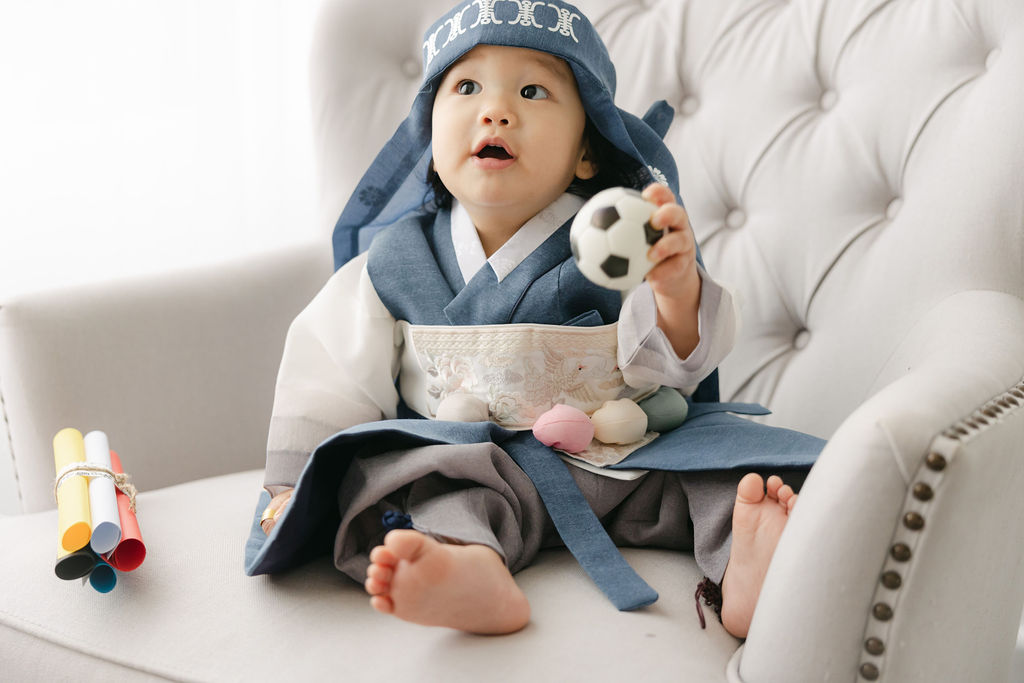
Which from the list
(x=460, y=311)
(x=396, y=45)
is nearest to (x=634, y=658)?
(x=460, y=311)

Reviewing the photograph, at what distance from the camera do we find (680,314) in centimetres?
86

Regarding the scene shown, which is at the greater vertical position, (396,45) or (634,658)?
(396,45)

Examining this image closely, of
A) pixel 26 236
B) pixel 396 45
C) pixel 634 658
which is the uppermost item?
pixel 396 45

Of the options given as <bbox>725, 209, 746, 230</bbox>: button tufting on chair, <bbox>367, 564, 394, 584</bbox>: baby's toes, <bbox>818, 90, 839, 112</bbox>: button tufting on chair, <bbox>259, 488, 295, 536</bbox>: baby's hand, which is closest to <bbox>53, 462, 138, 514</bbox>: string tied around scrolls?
<bbox>259, 488, 295, 536</bbox>: baby's hand

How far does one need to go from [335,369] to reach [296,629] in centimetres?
35

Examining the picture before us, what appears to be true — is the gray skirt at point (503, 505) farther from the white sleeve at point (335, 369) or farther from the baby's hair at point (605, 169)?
the baby's hair at point (605, 169)

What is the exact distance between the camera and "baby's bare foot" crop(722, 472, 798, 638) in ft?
2.31

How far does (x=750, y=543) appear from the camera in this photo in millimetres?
718

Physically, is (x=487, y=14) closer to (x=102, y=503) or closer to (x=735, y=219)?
(x=735, y=219)

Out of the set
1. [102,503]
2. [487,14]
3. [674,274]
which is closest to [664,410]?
[674,274]

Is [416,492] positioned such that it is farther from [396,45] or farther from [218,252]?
[218,252]

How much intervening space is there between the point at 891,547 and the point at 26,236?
4.67 ft

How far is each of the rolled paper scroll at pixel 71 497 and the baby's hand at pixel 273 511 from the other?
15cm

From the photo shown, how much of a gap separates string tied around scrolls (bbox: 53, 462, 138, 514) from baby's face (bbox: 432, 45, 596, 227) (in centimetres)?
44
